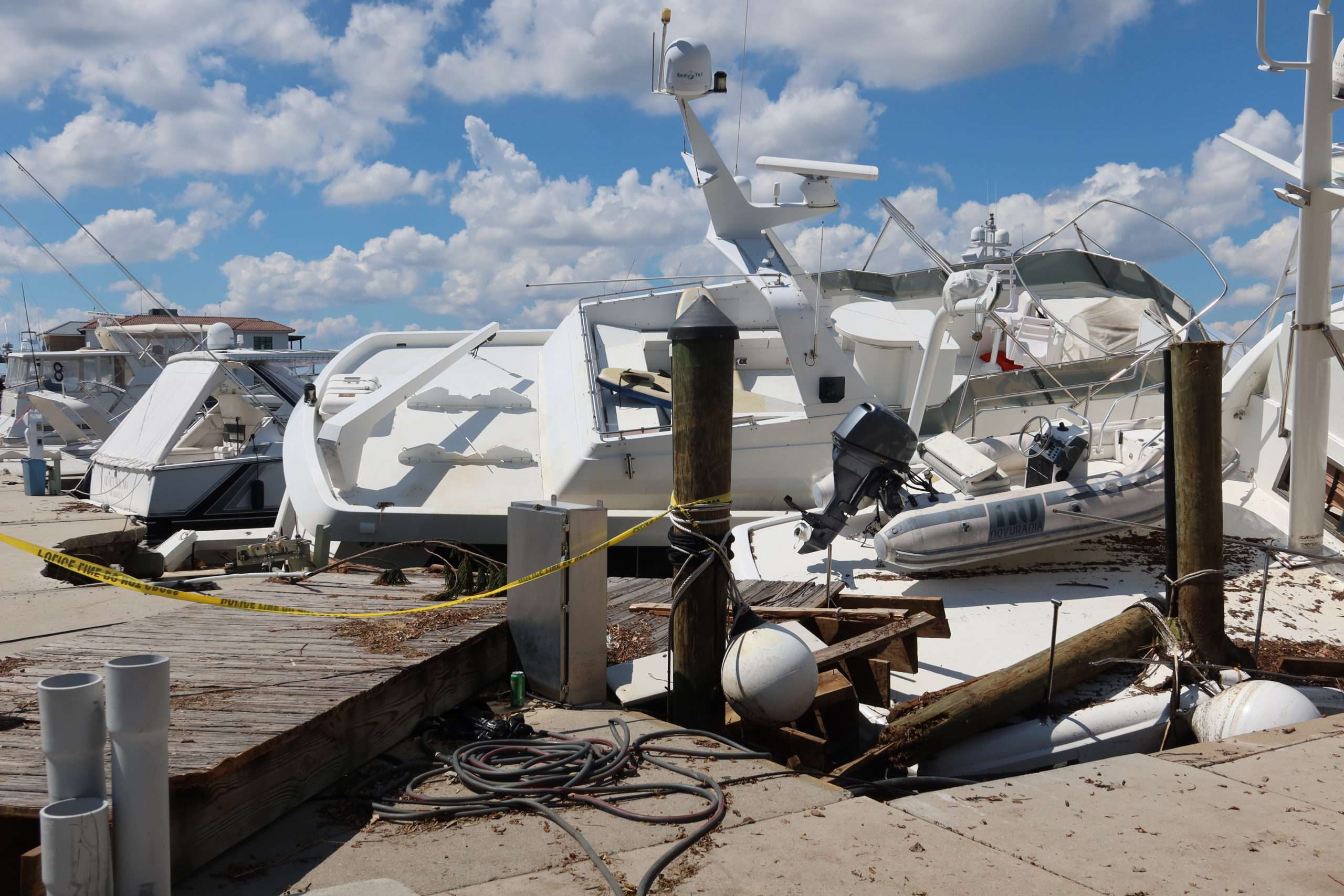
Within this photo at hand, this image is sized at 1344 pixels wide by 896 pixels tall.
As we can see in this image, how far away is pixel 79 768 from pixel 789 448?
850 cm

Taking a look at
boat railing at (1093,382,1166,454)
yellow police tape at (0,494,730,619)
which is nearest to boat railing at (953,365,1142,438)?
boat railing at (1093,382,1166,454)

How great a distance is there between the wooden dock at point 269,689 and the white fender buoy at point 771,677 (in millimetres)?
1265

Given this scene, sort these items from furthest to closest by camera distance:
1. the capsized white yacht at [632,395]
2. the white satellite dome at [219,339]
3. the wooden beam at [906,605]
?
1. the white satellite dome at [219,339]
2. the capsized white yacht at [632,395]
3. the wooden beam at [906,605]

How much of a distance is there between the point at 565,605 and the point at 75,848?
2.63 m

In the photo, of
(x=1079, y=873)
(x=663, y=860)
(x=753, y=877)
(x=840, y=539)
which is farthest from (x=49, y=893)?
(x=840, y=539)

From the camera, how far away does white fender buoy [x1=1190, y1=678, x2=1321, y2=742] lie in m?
5.23

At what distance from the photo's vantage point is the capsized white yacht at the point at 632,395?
10.3m

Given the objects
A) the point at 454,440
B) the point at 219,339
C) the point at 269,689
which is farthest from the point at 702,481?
the point at 219,339

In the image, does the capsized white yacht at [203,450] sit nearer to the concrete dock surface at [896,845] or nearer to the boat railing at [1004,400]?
the boat railing at [1004,400]

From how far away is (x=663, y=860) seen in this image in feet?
11.3

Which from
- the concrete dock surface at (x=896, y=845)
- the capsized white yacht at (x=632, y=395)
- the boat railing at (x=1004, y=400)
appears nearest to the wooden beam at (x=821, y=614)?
the concrete dock surface at (x=896, y=845)

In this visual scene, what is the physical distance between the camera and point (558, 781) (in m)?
4.19

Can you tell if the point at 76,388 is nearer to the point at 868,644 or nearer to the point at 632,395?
the point at 632,395

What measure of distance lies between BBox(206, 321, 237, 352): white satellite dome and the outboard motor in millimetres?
14858
